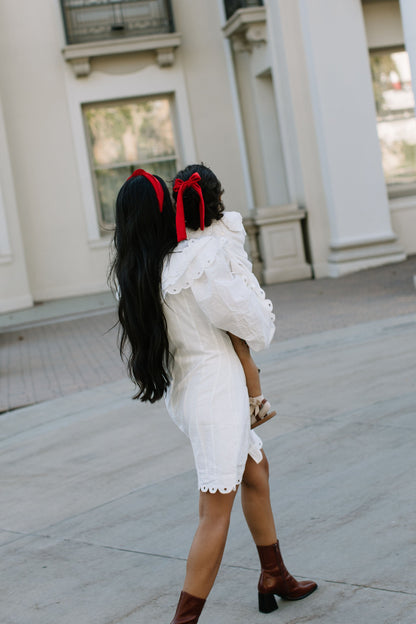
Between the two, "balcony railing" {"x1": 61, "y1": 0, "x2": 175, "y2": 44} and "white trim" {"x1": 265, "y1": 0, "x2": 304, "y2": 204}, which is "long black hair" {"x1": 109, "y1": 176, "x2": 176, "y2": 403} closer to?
"white trim" {"x1": 265, "y1": 0, "x2": 304, "y2": 204}

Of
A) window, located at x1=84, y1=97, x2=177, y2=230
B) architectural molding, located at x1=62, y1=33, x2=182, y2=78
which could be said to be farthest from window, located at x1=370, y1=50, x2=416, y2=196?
window, located at x1=84, y1=97, x2=177, y2=230

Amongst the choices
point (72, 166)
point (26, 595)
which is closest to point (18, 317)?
point (72, 166)

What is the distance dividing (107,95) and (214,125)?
2.24m

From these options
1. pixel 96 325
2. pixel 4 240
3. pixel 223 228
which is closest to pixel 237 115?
pixel 4 240

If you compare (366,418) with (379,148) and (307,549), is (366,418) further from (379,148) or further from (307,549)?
(379,148)

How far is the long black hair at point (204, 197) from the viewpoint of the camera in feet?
9.22

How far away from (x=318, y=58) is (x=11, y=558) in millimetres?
11704

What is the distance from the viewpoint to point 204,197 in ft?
9.29

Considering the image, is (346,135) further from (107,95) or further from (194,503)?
(194,503)

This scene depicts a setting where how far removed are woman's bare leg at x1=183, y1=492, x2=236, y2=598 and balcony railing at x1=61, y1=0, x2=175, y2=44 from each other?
15065mm

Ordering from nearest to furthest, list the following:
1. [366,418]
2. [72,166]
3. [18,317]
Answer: [366,418] < [18,317] < [72,166]

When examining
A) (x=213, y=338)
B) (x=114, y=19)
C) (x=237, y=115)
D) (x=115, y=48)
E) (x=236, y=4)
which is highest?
(x=114, y=19)

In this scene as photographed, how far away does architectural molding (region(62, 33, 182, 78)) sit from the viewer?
1619 centimetres

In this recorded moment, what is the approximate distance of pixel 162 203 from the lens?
2.80 metres
